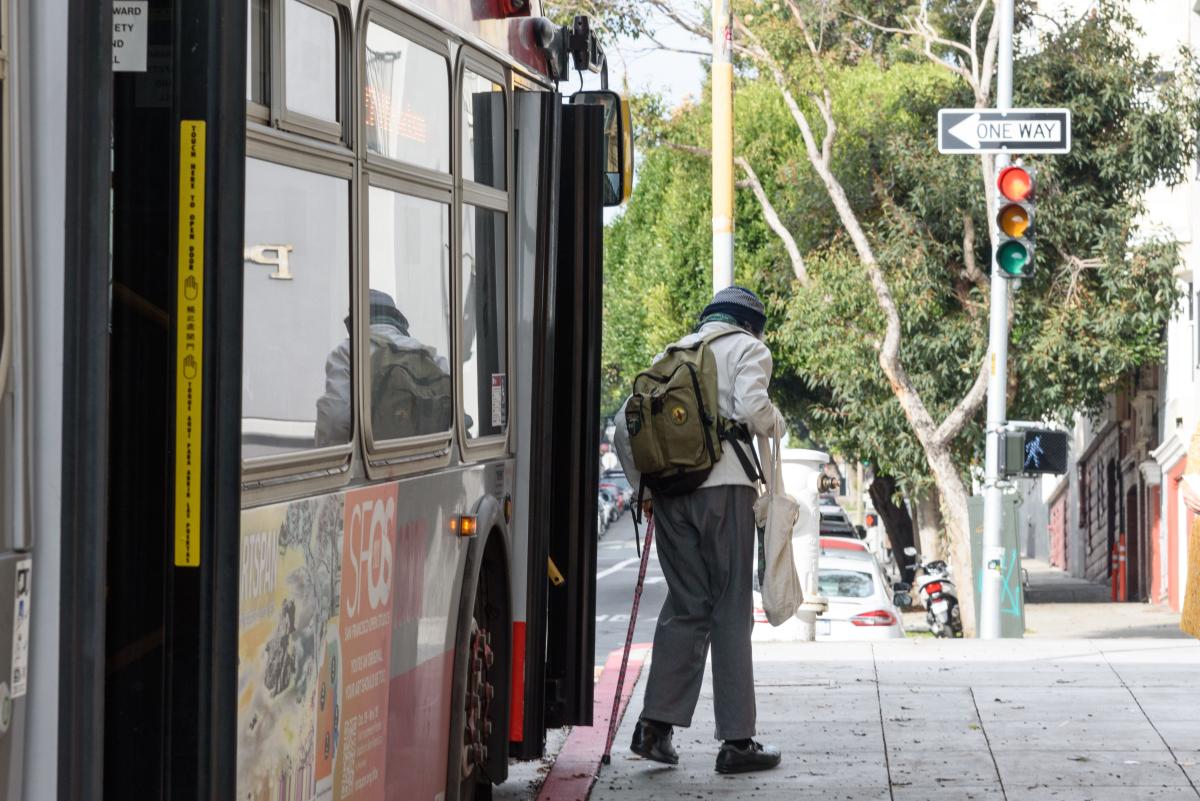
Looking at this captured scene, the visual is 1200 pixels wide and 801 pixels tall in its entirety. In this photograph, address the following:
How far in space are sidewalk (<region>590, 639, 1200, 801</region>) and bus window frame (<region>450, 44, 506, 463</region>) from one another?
1.69 meters

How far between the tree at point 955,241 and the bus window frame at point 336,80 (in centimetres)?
1956

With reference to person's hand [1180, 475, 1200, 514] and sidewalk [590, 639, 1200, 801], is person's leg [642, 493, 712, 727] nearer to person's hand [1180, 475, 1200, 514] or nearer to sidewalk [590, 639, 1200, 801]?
sidewalk [590, 639, 1200, 801]

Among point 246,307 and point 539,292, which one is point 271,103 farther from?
point 539,292

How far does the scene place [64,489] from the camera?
297 centimetres

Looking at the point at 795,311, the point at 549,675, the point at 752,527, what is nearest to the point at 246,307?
the point at 549,675

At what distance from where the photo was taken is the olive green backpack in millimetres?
7094

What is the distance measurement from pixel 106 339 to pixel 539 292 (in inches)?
135


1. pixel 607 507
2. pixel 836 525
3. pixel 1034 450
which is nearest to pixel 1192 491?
pixel 1034 450

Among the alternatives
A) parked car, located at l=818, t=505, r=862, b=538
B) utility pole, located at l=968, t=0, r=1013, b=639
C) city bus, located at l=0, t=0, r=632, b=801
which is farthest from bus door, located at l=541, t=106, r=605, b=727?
parked car, located at l=818, t=505, r=862, b=538

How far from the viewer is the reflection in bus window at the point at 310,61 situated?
402 centimetres

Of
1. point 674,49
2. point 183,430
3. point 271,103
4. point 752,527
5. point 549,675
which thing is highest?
point 674,49

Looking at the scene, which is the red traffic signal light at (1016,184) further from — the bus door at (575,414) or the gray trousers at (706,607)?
the bus door at (575,414)

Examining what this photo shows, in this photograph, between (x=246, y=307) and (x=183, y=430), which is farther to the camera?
(x=246, y=307)

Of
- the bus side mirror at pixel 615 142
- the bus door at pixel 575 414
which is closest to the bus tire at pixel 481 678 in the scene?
the bus door at pixel 575 414
